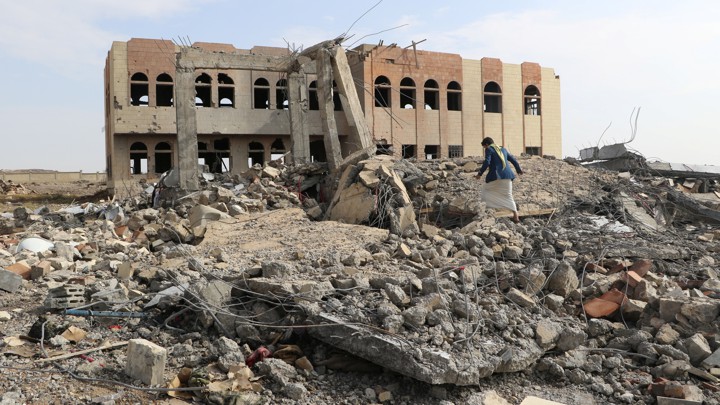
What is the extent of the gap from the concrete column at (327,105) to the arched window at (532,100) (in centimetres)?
1585

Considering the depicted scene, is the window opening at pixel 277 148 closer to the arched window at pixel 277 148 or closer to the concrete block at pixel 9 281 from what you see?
the arched window at pixel 277 148

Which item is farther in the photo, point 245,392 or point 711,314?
point 711,314

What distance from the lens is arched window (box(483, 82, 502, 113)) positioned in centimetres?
2584

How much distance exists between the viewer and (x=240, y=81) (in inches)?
897

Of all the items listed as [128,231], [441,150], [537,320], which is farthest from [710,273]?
[441,150]

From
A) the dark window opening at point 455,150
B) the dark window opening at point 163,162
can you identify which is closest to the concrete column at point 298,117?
the dark window opening at point 163,162

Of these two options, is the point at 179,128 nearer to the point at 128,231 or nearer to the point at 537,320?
the point at 128,231

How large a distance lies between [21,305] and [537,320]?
5042mm

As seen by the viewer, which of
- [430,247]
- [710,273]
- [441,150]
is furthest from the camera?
[441,150]

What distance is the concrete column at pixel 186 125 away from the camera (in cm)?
1251

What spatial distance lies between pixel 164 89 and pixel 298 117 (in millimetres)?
13163

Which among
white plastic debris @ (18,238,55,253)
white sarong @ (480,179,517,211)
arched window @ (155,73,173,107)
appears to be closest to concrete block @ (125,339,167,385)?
white plastic debris @ (18,238,55,253)

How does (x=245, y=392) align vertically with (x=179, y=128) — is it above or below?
below

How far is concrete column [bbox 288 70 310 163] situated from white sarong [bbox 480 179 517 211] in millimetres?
6747
